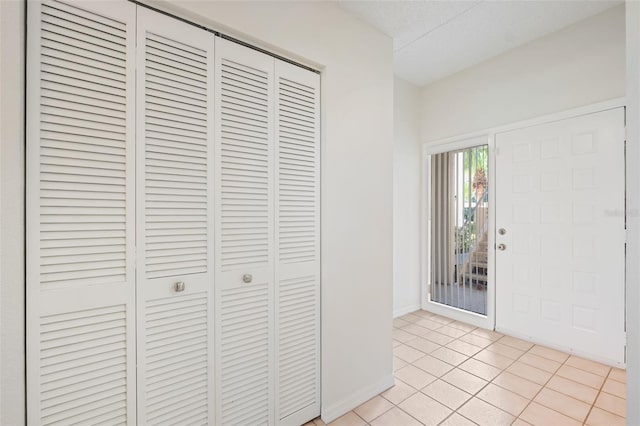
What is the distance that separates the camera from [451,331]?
2914 millimetres

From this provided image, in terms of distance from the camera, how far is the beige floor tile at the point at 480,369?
2121 mm

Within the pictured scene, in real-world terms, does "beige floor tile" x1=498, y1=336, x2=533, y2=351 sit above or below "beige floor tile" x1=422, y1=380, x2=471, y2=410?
above

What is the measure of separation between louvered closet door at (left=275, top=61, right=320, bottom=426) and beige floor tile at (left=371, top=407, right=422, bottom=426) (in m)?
0.41

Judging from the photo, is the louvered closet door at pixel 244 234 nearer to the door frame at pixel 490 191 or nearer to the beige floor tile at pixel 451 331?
the beige floor tile at pixel 451 331

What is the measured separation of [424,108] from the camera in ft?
11.5

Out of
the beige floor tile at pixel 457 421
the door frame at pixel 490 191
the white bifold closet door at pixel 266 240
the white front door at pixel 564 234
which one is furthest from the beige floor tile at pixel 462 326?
the white bifold closet door at pixel 266 240

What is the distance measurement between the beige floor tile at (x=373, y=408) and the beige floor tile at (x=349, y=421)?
0.03 m

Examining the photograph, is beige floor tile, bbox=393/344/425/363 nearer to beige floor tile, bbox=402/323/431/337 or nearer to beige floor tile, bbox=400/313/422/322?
beige floor tile, bbox=402/323/431/337

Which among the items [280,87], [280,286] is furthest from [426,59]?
[280,286]

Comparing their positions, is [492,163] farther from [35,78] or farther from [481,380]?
[35,78]

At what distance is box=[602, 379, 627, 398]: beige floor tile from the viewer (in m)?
1.87

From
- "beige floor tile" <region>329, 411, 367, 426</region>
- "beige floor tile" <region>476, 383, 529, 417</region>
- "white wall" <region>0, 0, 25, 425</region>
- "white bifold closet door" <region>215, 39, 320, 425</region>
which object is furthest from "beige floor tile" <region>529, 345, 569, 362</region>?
"white wall" <region>0, 0, 25, 425</region>

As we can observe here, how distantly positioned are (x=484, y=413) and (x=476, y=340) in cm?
110

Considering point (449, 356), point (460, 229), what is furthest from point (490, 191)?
point (449, 356)
